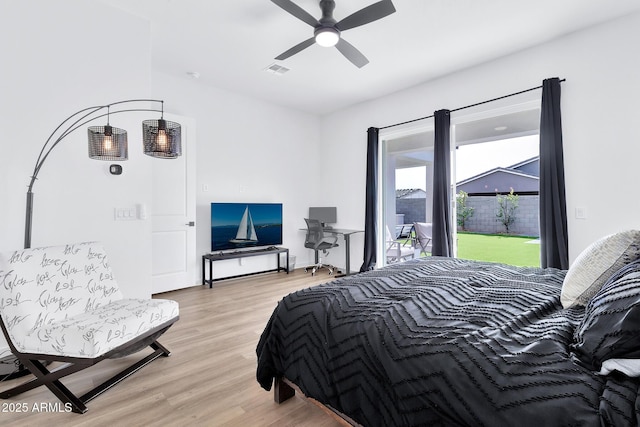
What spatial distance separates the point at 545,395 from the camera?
92 cm

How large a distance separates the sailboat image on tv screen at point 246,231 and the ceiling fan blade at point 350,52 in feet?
9.13

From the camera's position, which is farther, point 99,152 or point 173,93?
point 173,93

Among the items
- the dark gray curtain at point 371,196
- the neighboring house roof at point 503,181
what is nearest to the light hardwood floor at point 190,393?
the dark gray curtain at point 371,196

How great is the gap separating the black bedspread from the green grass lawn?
3.06 meters

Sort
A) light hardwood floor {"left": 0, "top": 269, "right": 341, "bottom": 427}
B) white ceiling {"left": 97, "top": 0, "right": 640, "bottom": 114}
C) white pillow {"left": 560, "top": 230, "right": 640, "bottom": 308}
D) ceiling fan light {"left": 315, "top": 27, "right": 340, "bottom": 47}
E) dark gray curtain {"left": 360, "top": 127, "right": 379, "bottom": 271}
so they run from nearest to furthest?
white pillow {"left": 560, "top": 230, "right": 640, "bottom": 308}, light hardwood floor {"left": 0, "top": 269, "right": 341, "bottom": 427}, ceiling fan light {"left": 315, "top": 27, "right": 340, "bottom": 47}, white ceiling {"left": 97, "top": 0, "right": 640, "bottom": 114}, dark gray curtain {"left": 360, "top": 127, "right": 379, "bottom": 271}

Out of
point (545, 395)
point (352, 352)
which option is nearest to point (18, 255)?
point (352, 352)

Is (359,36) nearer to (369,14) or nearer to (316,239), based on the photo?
(369,14)

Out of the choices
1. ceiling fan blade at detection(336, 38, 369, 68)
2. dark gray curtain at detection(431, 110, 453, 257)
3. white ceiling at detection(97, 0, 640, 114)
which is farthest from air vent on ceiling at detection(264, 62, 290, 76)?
dark gray curtain at detection(431, 110, 453, 257)

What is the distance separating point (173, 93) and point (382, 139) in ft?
10.6

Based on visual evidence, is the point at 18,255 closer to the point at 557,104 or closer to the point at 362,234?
the point at 362,234

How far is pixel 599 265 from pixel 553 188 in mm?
1999

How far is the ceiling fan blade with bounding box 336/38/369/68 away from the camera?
2.84m

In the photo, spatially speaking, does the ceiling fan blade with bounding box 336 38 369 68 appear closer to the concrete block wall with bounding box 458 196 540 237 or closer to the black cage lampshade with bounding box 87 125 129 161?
the black cage lampshade with bounding box 87 125 129 161

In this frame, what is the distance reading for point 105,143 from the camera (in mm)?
2338
